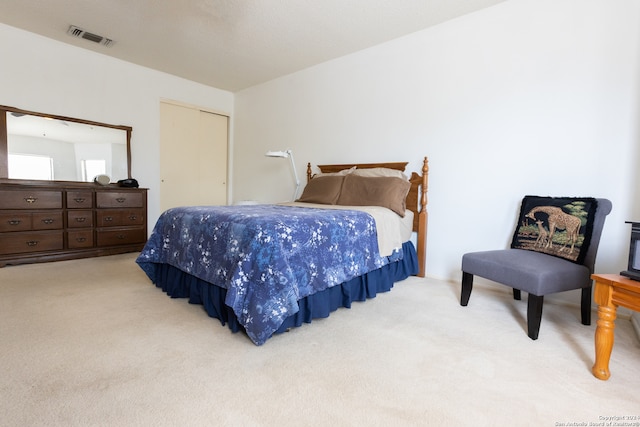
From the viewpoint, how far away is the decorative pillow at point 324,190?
334 cm

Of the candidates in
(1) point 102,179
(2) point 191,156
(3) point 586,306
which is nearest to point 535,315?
(3) point 586,306

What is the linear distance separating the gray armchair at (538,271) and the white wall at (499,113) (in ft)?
1.30

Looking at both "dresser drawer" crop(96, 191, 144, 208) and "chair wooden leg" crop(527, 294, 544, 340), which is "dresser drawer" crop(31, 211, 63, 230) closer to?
"dresser drawer" crop(96, 191, 144, 208)

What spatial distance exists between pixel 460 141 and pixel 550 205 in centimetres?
96

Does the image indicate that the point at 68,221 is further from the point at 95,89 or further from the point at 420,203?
the point at 420,203

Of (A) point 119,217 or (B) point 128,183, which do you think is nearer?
(A) point 119,217

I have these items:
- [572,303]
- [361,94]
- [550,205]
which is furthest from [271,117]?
[572,303]

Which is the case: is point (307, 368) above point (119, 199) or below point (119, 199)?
below

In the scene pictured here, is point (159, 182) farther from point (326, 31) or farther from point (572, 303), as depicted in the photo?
point (572, 303)

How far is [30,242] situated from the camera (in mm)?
3289

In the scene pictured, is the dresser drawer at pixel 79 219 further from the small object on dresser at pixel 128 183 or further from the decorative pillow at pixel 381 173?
the decorative pillow at pixel 381 173

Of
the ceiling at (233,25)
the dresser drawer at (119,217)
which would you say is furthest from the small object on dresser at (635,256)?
the dresser drawer at (119,217)

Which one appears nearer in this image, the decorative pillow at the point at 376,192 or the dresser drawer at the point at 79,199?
the decorative pillow at the point at 376,192

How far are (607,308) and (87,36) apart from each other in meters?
4.93
